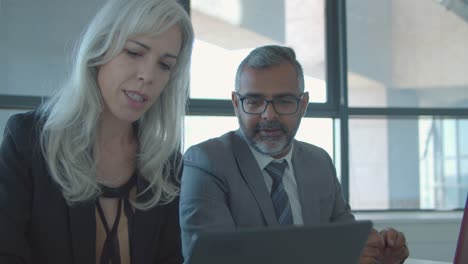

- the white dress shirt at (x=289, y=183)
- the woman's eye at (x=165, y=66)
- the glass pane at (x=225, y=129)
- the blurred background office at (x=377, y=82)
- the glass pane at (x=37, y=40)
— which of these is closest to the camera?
the woman's eye at (x=165, y=66)

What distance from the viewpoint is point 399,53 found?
3.89 meters

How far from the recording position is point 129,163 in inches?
54.0

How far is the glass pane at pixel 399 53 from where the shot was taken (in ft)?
12.7

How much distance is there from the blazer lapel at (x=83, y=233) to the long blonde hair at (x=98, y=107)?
0.03 metres

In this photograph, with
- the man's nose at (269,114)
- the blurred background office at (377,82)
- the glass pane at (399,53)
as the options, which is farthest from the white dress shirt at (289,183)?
the glass pane at (399,53)

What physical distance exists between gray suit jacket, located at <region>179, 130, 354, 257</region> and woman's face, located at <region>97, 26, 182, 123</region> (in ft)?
1.71

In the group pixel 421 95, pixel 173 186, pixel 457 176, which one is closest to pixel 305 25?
pixel 421 95

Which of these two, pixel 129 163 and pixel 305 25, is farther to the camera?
pixel 305 25

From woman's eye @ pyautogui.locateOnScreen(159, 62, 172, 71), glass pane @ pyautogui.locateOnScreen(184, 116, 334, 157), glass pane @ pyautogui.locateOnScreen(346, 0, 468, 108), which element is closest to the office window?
glass pane @ pyautogui.locateOnScreen(346, 0, 468, 108)

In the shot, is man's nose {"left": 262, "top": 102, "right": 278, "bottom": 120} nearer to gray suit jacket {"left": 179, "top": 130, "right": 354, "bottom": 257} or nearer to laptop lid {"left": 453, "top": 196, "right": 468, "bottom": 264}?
gray suit jacket {"left": 179, "top": 130, "right": 354, "bottom": 257}

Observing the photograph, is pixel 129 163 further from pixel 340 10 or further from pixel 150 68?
pixel 340 10

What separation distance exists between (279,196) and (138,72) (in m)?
0.78

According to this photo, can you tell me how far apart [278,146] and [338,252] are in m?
0.97

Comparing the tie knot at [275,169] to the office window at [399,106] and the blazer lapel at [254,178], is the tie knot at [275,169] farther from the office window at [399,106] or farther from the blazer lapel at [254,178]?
the office window at [399,106]
